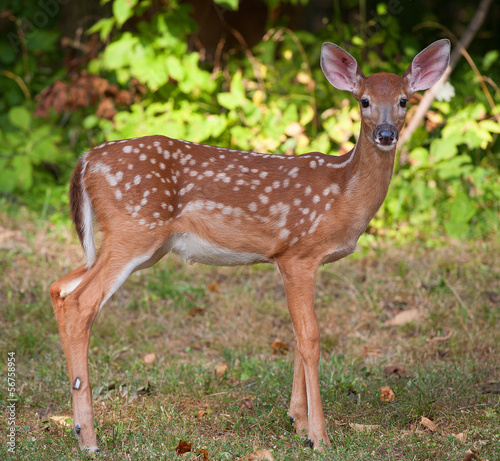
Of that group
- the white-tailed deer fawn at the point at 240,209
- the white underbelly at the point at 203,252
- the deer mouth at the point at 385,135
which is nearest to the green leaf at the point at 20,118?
the white-tailed deer fawn at the point at 240,209

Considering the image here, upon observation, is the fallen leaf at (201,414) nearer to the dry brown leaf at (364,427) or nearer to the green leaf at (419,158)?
the dry brown leaf at (364,427)

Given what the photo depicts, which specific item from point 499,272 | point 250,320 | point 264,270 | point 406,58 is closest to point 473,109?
point 406,58

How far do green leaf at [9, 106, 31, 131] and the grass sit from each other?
1.34 meters

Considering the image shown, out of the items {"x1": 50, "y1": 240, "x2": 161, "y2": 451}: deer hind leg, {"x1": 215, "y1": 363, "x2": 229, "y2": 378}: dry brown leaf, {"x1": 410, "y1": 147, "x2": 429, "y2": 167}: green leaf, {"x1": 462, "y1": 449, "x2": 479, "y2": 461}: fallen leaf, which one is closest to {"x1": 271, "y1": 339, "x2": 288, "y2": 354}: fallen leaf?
{"x1": 215, "y1": 363, "x2": 229, "y2": 378}: dry brown leaf

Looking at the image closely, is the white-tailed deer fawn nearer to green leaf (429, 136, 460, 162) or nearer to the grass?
the grass

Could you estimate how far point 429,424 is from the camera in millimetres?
3664

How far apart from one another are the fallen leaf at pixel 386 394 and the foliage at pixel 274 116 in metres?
2.74

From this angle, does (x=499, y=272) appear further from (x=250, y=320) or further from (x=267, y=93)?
(x=267, y=93)

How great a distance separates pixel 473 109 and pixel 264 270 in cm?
256

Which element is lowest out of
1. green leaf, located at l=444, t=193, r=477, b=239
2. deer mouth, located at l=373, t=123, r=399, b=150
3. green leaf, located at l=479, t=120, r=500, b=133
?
green leaf, located at l=444, t=193, r=477, b=239

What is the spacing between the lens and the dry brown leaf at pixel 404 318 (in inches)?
204

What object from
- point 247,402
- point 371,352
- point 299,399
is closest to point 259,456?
point 299,399

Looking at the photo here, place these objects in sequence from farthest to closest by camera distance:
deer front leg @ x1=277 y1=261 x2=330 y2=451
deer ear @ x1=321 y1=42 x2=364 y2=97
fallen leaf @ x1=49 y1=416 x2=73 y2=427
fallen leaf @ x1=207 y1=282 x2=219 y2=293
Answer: fallen leaf @ x1=207 y1=282 x2=219 y2=293, deer ear @ x1=321 y1=42 x2=364 y2=97, fallen leaf @ x1=49 y1=416 x2=73 y2=427, deer front leg @ x1=277 y1=261 x2=330 y2=451

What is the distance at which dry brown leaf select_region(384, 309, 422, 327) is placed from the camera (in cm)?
518
